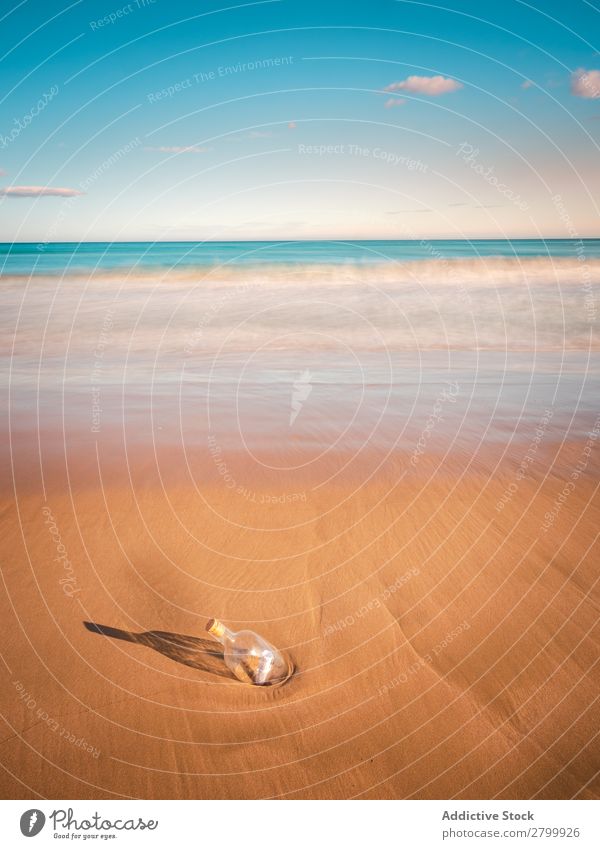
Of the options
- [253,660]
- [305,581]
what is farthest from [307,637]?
[305,581]

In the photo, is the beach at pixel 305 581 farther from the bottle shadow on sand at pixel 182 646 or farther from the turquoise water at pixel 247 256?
the turquoise water at pixel 247 256

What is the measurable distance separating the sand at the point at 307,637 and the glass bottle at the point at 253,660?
91mm

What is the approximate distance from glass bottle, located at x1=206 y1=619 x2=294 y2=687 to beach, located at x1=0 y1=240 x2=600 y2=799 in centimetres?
11

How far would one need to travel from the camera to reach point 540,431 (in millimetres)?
8672

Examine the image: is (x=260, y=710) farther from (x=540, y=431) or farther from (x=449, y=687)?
(x=540, y=431)

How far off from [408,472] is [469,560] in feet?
6.25

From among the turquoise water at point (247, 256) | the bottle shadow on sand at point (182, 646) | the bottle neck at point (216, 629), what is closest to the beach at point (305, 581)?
the bottle shadow on sand at point (182, 646)

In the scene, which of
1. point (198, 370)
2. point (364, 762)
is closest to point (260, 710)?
point (364, 762)

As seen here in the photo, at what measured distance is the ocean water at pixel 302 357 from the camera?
912 centimetres

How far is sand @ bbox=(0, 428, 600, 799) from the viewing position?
Answer: 146 inches

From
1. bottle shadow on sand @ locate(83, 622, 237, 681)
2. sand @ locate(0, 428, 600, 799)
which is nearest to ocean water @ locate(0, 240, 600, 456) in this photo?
sand @ locate(0, 428, 600, 799)

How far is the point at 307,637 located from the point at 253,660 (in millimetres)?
502

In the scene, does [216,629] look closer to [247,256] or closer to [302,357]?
[302,357]

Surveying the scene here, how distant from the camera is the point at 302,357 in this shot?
13.7 meters
